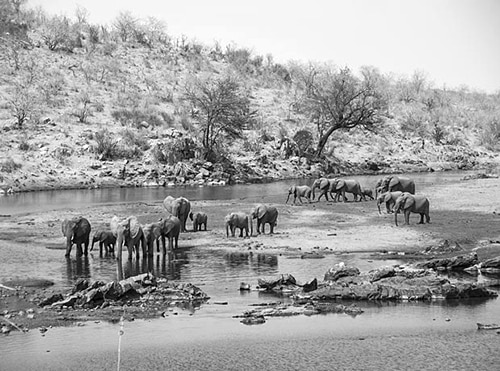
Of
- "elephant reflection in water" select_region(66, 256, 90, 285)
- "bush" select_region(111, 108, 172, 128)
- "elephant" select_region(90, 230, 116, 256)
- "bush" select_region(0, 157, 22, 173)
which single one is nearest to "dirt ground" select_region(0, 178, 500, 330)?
"elephant reflection in water" select_region(66, 256, 90, 285)

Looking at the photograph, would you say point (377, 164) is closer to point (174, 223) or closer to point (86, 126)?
point (86, 126)

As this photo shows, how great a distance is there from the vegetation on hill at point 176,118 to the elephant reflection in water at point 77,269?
838 inches

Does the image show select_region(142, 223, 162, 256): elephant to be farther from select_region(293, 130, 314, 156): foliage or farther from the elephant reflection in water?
select_region(293, 130, 314, 156): foliage

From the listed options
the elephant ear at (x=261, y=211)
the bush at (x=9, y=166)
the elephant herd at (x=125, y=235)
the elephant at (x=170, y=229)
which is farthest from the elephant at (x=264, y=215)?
the bush at (x=9, y=166)

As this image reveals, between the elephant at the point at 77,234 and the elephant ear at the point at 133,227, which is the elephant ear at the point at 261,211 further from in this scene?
the elephant at the point at 77,234

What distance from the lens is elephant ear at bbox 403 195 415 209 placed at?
3222cm

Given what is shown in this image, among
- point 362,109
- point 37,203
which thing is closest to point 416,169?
point 362,109

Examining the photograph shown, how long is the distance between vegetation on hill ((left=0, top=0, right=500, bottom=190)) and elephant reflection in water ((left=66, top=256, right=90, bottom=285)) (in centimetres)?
2129

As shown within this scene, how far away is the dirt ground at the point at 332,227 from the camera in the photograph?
90.6 ft

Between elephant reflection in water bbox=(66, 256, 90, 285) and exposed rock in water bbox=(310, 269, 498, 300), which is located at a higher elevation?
elephant reflection in water bbox=(66, 256, 90, 285)

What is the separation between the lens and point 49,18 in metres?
86.1

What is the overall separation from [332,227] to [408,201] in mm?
3396

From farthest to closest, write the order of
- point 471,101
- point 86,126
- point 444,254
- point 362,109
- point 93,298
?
point 471,101
point 362,109
point 86,126
point 444,254
point 93,298

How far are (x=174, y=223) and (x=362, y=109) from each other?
40.5 metres
